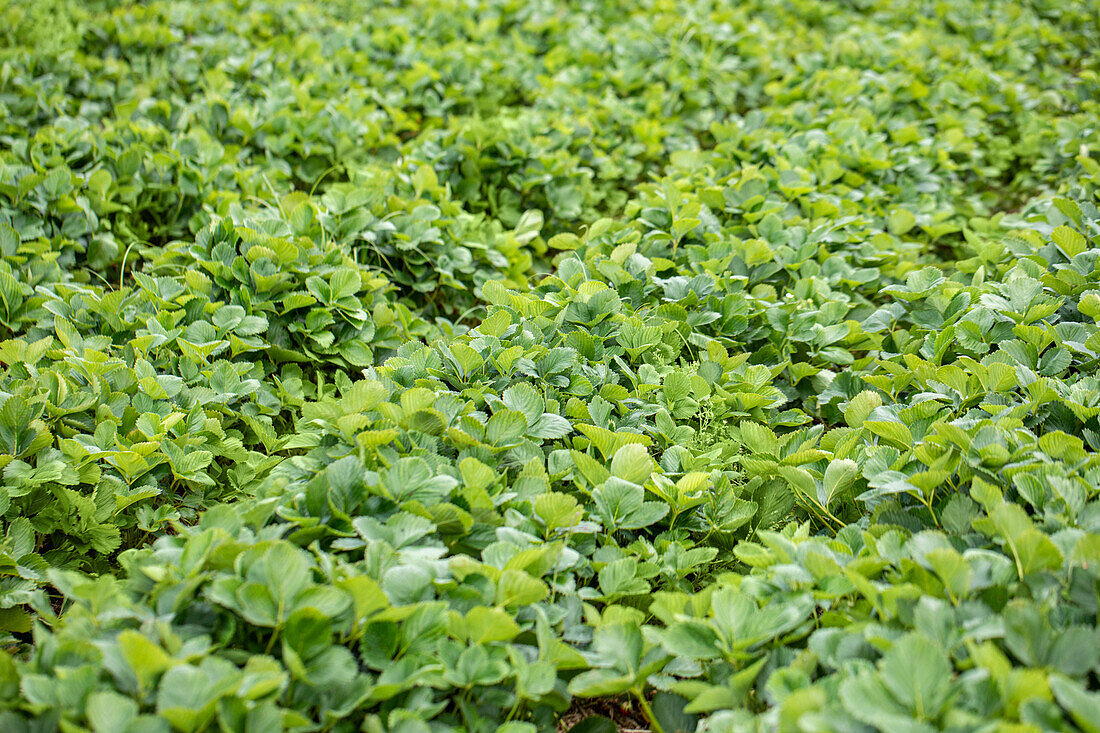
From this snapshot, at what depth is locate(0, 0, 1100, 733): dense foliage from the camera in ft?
3.81

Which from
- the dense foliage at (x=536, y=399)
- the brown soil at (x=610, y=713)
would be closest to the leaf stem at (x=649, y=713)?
the dense foliage at (x=536, y=399)

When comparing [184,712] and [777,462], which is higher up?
[184,712]

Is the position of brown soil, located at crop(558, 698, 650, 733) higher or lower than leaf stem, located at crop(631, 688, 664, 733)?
lower

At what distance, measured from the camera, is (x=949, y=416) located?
1815 millimetres

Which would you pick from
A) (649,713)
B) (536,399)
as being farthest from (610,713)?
(536,399)

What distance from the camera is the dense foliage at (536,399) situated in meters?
1.16

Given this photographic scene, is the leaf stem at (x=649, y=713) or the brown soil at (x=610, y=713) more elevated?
the leaf stem at (x=649, y=713)

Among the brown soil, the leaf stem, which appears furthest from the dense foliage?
the brown soil

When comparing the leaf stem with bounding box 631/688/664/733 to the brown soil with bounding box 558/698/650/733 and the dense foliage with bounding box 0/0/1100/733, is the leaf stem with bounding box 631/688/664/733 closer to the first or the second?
the dense foliage with bounding box 0/0/1100/733

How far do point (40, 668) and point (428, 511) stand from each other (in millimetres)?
635

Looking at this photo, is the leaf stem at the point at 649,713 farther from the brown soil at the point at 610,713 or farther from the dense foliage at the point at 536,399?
the brown soil at the point at 610,713

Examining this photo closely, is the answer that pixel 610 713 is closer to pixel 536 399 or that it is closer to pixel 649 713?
pixel 649 713

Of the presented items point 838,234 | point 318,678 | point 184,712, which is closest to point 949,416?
point 838,234

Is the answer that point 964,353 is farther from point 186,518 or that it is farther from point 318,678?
point 186,518
